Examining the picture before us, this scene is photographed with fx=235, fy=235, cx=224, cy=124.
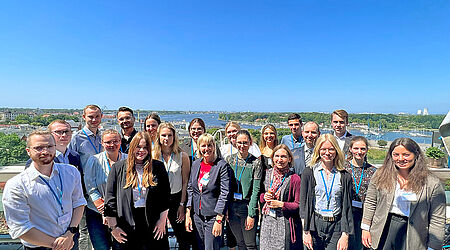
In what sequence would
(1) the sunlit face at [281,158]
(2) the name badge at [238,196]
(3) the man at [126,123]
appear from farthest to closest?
1. (3) the man at [126,123]
2. (2) the name badge at [238,196]
3. (1) the sunlit face at [281,158]

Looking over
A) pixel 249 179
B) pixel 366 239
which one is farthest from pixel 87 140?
pixel 366 239

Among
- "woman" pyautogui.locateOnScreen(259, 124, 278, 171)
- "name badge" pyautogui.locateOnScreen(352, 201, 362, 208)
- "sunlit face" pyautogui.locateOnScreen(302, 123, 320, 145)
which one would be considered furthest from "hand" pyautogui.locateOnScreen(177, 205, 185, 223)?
"name badge" pyautogui.locateOnScreen(352, 201, 362, 208)

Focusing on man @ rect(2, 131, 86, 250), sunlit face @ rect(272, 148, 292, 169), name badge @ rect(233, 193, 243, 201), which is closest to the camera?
man @ rect(2, 131, 86, 250)

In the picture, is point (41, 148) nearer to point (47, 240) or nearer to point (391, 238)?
point (47, 240)

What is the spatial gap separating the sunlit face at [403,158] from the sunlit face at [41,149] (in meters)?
3.02

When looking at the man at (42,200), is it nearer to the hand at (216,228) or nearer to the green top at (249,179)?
the hand at (216,228)

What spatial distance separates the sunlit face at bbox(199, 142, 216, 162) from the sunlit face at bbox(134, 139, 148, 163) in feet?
2.06

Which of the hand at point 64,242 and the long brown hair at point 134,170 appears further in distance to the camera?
the long brown hair at point 134,170

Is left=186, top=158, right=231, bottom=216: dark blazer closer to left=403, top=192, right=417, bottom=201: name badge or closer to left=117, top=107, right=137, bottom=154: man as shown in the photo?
left=117, top=107, right=137, bottom=154: man

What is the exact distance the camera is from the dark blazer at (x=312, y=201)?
89.8 inches

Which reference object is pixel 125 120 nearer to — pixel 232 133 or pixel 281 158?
pixel 232 133

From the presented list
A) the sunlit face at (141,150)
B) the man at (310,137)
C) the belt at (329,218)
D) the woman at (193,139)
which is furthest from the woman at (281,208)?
the sunlit face at (141,150)

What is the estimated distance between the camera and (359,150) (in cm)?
252

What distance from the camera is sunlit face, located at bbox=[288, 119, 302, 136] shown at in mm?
3453
